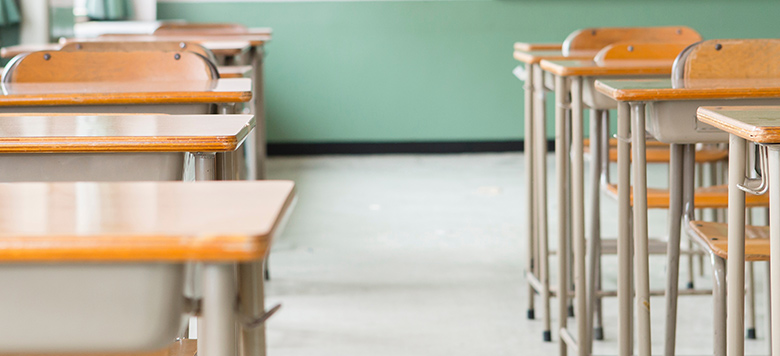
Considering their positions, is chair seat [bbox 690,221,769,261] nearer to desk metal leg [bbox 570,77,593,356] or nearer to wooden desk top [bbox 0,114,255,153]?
desk metal leg [bbox 570,77,593,356]

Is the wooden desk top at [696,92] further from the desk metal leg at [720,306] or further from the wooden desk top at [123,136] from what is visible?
the wooden desk top at [123,136]

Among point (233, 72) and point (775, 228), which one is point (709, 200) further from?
point (233, 72)

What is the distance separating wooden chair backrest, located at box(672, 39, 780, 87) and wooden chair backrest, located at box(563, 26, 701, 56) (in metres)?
1.19

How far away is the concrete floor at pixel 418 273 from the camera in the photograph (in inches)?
99.6

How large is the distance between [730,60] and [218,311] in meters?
1.54

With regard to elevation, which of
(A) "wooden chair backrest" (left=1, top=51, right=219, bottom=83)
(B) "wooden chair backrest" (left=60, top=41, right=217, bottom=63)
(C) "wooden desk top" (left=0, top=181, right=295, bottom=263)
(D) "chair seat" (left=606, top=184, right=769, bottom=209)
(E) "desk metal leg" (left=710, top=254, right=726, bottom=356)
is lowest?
(E) "desk metal leg" (left=710, top=254, right=726, bottom=356)

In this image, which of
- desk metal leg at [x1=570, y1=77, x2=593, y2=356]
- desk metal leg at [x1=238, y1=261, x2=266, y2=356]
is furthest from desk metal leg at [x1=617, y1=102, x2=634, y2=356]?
desk metal leg at [x1=238, y1=261, x2=266, y2=356]

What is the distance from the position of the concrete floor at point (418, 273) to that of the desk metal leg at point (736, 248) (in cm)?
106

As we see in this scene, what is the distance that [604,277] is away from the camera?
3.18 meters

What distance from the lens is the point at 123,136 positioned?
1233 mm

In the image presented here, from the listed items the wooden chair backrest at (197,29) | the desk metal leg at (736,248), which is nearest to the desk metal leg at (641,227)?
the desk metal leg at (736,248)

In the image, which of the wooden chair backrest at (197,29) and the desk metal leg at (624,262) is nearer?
the desk metal leg at (624,262)

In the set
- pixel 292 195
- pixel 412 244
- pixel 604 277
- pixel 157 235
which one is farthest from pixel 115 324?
pixel 412 244

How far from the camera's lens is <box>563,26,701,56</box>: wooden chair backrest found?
3.23 metres
